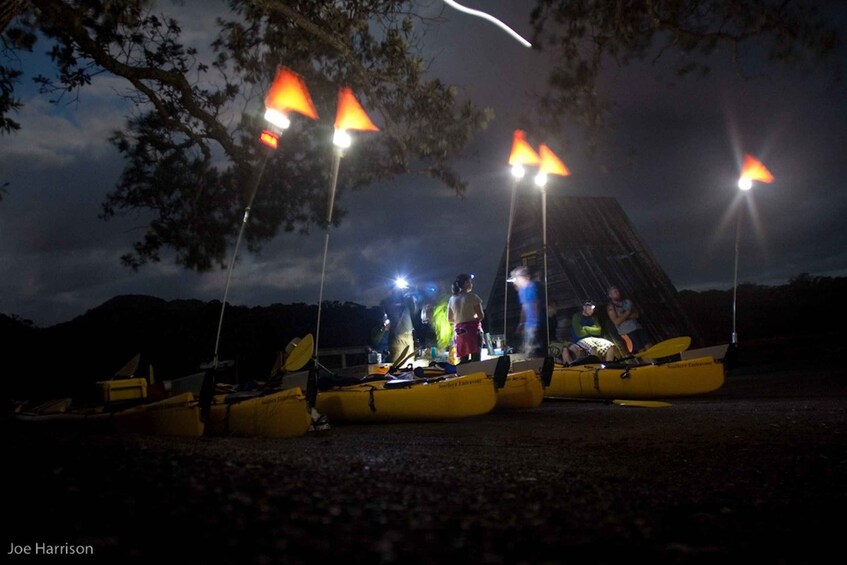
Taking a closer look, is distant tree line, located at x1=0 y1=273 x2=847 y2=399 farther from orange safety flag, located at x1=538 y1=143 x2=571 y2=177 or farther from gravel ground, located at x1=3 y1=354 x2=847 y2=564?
gravel ground, located at x1=3 y1=354 x2=847 y2=564

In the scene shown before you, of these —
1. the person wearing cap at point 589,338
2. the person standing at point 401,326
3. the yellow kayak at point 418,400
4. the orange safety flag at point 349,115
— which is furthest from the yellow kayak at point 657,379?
the orange safety flag at point 349,115

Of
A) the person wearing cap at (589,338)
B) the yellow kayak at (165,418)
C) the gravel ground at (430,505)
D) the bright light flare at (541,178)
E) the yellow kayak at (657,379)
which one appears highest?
the bright light flare at (541,178)

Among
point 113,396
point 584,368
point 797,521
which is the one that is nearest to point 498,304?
point 584,368

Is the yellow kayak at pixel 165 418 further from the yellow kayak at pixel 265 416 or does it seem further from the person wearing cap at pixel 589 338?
the person wearing cap at pixel 589 338

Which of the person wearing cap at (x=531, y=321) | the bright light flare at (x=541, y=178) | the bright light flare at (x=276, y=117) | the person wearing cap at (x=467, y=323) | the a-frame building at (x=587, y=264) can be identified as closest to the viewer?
the bright light flare at (x=276, y=117)

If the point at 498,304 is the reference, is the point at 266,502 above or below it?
below

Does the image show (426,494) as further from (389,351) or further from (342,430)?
(389,351)

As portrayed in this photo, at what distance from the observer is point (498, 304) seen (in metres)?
18.9

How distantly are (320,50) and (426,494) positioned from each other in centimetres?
681

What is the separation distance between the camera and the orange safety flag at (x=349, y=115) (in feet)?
23.8

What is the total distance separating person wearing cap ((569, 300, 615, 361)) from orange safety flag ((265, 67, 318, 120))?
27.5ft

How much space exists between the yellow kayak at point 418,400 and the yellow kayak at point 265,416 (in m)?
1.08

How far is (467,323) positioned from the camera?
10.1 m

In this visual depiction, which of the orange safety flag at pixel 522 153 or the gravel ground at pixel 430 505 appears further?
the orange safety flag at pixel 522 153
